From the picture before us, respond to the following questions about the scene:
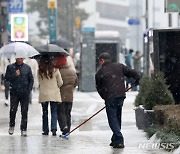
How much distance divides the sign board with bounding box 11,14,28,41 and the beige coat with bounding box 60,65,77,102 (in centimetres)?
1979

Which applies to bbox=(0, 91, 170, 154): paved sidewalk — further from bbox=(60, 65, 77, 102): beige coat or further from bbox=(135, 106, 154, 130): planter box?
bbox=(60, 65, 77, 102): beige coat

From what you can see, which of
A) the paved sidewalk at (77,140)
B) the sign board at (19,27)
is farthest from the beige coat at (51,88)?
the sign board at (19,27)

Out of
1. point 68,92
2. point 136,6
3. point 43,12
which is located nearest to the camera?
point 68,92

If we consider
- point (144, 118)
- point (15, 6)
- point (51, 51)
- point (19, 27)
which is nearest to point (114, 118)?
point (144, 118)

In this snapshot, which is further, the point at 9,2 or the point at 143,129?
the point at 9,2

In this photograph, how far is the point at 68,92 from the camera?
17547 millimetres

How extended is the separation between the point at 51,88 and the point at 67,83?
47 cm

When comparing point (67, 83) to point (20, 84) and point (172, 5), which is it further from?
point (172, 5)

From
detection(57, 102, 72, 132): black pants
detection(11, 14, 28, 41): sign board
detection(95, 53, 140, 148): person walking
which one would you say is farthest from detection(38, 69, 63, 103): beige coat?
detection(11, 14, 28, 41): sign board

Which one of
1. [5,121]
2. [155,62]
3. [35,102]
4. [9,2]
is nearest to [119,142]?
[155,62]

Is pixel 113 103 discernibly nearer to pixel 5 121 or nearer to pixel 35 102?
pixel 5 121

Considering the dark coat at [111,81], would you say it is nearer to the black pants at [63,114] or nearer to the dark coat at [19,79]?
the black pants at [63,114]

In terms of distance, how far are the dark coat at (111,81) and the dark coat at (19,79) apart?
277cm

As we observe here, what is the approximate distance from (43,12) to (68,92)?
7731 cm
